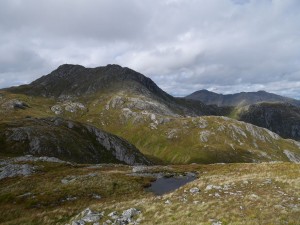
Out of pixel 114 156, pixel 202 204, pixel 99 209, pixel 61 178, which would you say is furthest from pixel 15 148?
pixel 202 204

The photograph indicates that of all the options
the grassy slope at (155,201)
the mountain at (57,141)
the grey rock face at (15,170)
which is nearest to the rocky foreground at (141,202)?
the grassy slope at (155,201)

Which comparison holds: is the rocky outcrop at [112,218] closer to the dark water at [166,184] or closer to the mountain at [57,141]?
the dark water at [166,184]

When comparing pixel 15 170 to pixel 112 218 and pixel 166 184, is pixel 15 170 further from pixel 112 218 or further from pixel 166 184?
pixel 112 218

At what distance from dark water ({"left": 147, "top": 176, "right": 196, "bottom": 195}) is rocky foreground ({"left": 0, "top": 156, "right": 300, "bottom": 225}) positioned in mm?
1618

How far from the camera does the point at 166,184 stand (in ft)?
164

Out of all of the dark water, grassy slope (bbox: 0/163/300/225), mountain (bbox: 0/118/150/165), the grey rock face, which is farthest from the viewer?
mountain (bbox: 0/118/150/165)

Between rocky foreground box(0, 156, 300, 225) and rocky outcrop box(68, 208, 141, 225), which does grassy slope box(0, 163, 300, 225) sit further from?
rocky outcrop box(68, 208, 141, 225)

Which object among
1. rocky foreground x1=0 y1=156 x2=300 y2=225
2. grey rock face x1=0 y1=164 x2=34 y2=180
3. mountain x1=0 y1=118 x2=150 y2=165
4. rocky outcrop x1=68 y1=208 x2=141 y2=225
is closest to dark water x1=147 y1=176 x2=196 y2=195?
rocky foreground x1=0 y1=156 x2=300 y2=225

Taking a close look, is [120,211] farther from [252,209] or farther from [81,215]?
[252,209]

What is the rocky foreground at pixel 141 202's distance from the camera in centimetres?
2450

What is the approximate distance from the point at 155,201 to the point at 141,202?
154 cm

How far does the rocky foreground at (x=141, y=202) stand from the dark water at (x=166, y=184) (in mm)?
1618

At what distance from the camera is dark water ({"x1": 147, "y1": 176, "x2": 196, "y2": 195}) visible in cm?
4528

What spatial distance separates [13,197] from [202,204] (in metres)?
28.9
